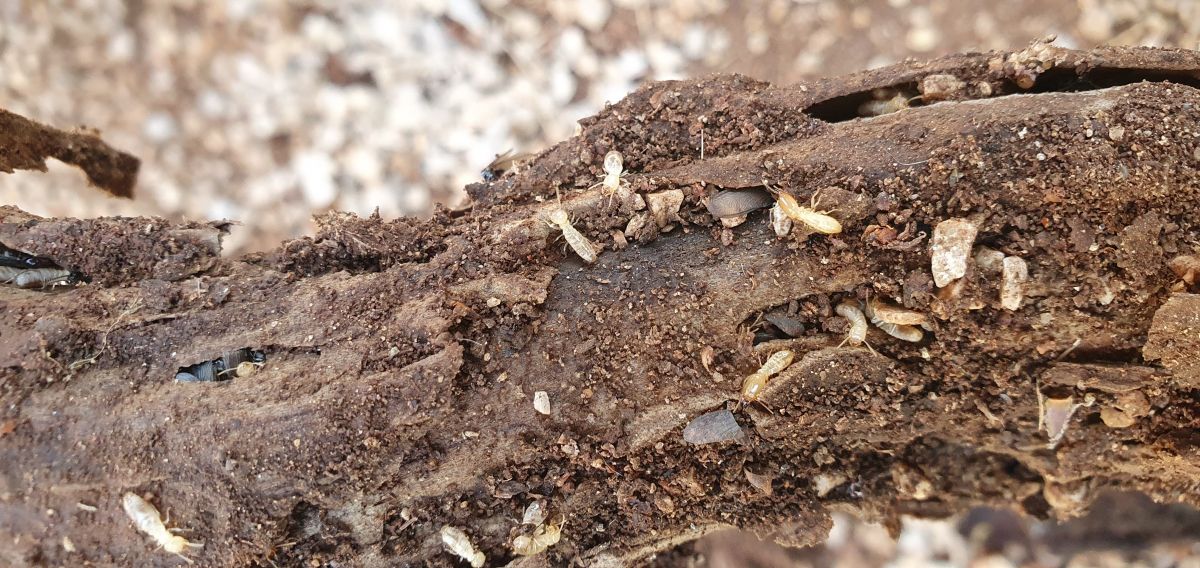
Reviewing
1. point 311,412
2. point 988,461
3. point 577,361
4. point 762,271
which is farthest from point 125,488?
point 988,461

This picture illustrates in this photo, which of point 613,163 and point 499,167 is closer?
point 613,163

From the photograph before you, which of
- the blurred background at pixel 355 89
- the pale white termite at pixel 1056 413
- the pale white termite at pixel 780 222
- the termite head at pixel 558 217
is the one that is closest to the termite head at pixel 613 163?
the termite head at pixel 558 217

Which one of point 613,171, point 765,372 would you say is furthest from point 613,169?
point 765,372

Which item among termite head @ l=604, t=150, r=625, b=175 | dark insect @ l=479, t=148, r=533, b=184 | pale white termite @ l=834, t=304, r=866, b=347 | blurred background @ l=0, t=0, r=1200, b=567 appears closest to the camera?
pale white termite @ l=834, t=304, r=866, b=347

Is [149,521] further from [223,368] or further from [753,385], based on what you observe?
[753,385]

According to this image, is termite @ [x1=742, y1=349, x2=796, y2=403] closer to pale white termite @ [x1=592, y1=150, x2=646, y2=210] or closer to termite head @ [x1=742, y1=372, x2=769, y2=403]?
termite head @ [x1=742, y1=372, x2=769, y2=403]

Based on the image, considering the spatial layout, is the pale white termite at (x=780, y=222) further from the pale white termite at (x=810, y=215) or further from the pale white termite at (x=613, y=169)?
the pale white termite at (x=613, y=169)

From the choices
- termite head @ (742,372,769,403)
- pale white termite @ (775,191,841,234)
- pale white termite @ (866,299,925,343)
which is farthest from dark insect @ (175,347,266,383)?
pale white termite @ (866,299,925,343)
